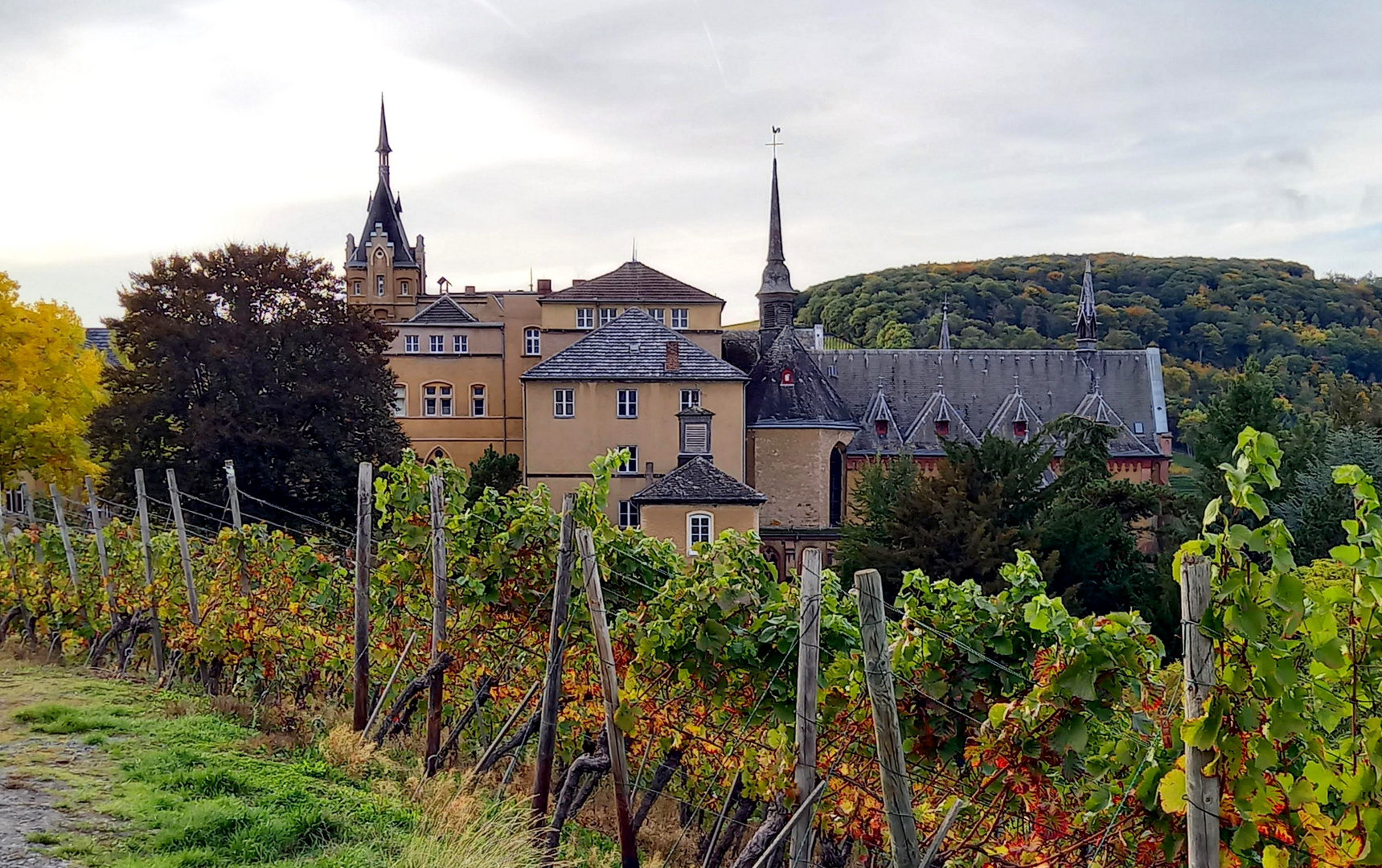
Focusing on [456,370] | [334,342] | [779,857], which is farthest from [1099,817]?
[456,370]

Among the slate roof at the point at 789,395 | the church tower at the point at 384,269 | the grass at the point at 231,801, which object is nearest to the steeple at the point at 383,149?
the church tower at the point at 384,269

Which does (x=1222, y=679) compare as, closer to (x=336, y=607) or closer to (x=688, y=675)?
(x=688, y=675)

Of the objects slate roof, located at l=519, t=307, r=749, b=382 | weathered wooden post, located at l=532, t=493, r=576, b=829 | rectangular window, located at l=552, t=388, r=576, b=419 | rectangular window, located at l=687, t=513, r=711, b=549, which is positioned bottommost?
rectangular window, located at l=687, t=513, r=711, b=549

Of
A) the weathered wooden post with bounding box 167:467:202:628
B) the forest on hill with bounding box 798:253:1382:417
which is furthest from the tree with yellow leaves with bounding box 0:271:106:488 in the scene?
the forest on hill with bounding box 798:253:1382:417

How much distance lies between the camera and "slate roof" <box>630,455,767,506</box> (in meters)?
33.8

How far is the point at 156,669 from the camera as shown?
13344mm

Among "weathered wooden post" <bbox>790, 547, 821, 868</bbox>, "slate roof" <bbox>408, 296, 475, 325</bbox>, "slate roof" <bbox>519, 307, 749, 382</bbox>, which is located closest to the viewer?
"weathered wooden post" <bbox>790, 547, 821, 868</bbox>

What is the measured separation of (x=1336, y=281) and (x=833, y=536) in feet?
361

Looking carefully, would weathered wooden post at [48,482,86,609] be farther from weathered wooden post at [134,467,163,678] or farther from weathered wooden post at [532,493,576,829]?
weathered wooden post at [532,493,576,829]

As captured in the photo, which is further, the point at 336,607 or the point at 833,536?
the point at 833,536

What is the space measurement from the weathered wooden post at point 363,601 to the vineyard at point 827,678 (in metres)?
0.03

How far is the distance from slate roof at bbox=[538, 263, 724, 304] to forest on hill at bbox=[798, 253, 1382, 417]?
44392mm

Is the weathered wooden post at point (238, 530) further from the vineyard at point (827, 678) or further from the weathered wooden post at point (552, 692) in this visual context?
the weathered wooden post at point (552, 692)

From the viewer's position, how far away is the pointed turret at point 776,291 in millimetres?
54094
